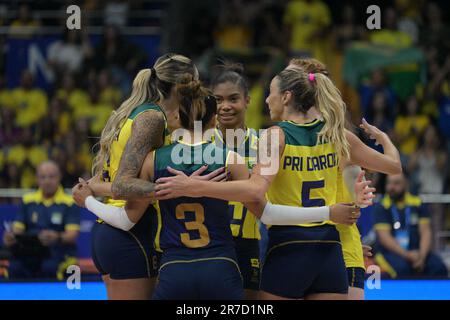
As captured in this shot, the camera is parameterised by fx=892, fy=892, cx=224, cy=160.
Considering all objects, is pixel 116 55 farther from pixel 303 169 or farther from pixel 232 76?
pixel 303 169

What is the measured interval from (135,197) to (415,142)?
7.72 metres

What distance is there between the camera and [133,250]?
478 cm

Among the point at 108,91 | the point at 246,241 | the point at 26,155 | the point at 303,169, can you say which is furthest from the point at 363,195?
the point at 108,91

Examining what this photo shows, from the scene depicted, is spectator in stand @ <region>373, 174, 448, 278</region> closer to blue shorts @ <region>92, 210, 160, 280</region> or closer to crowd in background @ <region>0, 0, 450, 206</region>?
crowd in background @ <region>0, 0, 450, 206</region>

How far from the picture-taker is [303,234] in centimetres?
452

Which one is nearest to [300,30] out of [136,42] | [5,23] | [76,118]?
[136,42]

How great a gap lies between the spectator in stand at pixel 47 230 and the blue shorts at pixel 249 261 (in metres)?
3.54

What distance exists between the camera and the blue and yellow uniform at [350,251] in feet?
16.3

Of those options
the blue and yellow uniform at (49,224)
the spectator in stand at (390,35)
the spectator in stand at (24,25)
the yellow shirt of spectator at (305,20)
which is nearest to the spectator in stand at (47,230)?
the blue and yellow uniform at (49,224)

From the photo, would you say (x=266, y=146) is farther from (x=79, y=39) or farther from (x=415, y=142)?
(x=79, y=39)

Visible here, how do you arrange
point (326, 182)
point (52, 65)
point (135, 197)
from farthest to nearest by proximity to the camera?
point (52, 65), point (326, 182), point (135, 197)

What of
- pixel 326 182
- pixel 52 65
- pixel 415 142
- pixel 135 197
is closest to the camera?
pixel 135 197

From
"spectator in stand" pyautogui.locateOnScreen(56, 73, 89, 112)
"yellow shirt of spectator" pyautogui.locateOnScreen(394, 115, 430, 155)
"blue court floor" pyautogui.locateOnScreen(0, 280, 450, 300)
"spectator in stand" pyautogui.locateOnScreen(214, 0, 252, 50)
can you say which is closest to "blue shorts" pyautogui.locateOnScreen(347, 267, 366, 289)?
"blue court floor" pyautogui.locateOnScreen(0, 280, 450, 300)
